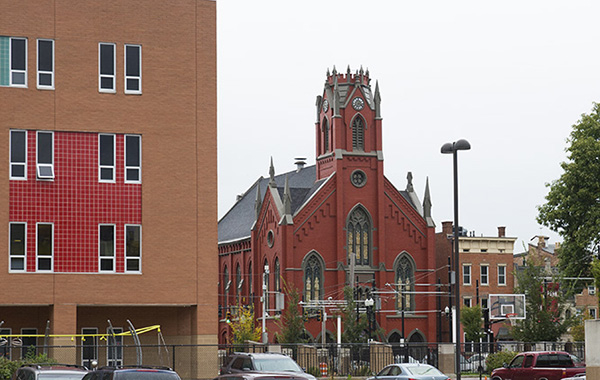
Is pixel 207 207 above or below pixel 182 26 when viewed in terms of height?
below

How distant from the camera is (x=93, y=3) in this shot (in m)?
42.4

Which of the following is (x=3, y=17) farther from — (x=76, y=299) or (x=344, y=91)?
(x=344, y=91)

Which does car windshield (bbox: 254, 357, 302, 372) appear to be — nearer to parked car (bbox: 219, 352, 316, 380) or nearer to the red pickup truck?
parked car (bbox: 219, 352, 316, 380)

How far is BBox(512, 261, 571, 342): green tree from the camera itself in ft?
203

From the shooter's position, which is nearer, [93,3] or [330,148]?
[93,3]

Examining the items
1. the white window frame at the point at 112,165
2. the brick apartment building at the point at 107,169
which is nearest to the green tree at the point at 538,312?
the brick apartment building at the point at 107,169

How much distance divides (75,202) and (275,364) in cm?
1627

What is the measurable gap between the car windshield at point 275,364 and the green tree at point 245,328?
49.4m

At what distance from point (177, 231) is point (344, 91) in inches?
1998

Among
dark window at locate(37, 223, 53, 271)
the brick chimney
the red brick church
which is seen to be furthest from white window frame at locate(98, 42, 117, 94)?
the brick chimney

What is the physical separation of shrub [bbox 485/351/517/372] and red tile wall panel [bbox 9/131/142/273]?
18168 millimetres

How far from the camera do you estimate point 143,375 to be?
2089 cm

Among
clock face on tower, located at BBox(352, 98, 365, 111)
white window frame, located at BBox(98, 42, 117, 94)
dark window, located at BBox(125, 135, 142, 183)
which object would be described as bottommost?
dark window, located at BBox(125, 135, 142, 183)

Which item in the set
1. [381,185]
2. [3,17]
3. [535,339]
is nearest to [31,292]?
[3,17]
